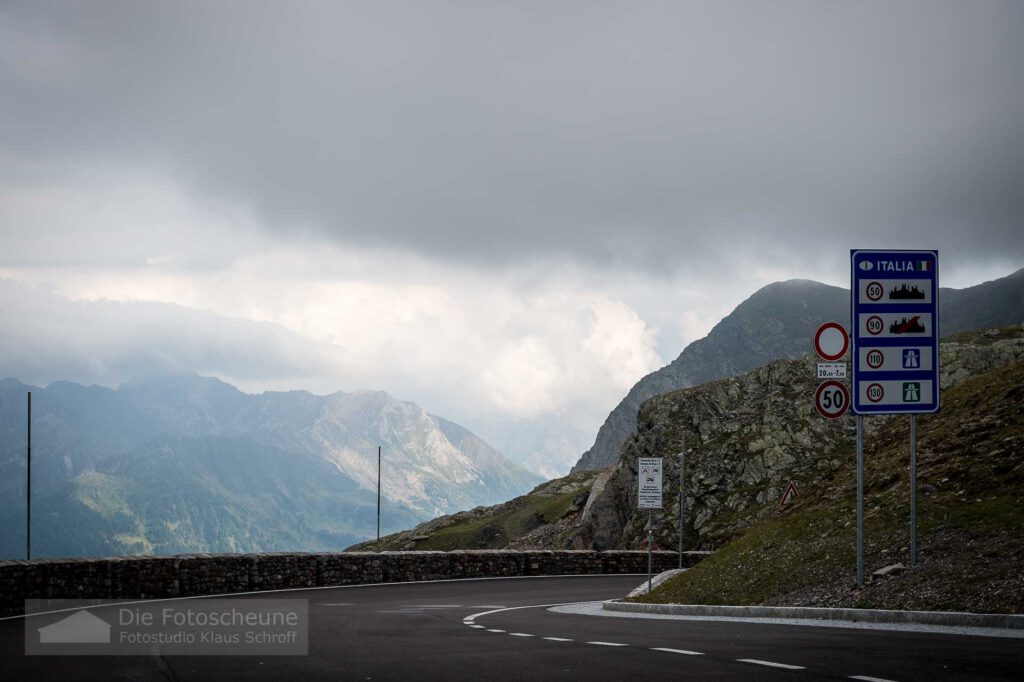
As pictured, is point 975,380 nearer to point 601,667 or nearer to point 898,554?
point 898,554

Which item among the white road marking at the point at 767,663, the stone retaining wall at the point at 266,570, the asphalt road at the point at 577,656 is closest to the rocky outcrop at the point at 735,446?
the stone retaining wall at the point at 266,570

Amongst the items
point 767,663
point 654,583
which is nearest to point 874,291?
point 654,583

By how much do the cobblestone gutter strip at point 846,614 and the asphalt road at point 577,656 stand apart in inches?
61.9

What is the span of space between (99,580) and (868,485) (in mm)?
19147

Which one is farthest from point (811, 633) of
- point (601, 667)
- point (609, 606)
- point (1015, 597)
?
point (609, 606)

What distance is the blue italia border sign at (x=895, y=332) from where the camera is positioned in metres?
21.6

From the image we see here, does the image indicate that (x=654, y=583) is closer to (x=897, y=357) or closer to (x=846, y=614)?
(x=897, y=357)

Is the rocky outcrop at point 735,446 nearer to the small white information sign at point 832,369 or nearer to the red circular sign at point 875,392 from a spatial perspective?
the red circular sign at point 875,392

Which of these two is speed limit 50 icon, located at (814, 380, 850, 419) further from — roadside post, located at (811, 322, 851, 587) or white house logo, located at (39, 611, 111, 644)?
white house logo, located at (39, 611, 111, 644)

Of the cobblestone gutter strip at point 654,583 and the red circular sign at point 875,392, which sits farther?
the cobblestone gutter strip at point 654,583

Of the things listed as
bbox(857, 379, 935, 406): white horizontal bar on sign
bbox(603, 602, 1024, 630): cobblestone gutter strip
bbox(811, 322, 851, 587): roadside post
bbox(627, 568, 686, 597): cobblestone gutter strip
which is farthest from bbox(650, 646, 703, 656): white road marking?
bbox(627, 568, 686, 597): cobblestone gutter strip

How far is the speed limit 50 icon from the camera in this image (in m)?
21.5

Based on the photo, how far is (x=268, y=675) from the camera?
11.5 m

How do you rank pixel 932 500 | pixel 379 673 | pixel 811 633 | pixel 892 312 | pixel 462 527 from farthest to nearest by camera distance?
pixel 462 527, pixel 932 500, pixel 892 312, pixel 811 633, pixel 379 673
